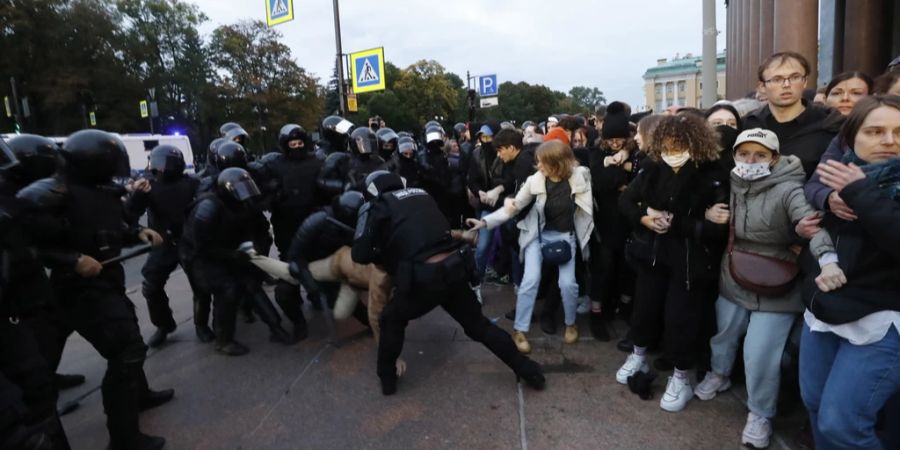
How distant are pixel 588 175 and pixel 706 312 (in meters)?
1.39

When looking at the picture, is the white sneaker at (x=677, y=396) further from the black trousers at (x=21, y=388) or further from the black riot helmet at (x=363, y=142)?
the black riot helmet at (x=363, y=142)

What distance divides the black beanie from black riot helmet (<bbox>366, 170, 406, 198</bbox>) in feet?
5.78

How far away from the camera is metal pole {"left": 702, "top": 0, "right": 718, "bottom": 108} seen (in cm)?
671

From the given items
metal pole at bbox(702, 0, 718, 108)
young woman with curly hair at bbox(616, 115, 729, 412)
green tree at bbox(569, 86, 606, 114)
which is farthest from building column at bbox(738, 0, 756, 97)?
green tree at bbox(569, 86, 606, 114)

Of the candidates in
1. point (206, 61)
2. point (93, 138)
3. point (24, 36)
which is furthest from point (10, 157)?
point (206, 61)

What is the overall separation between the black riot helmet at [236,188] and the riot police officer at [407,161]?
190cm

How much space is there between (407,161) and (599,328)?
283 cm

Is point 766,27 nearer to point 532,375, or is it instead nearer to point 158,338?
point 532,375

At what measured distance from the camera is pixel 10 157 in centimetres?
261

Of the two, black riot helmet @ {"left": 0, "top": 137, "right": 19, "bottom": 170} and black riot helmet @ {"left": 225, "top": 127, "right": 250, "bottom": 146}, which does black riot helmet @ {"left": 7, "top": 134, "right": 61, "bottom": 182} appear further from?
black riot helmet @ {"left": 225, "top": 127, "right": 250, "bottom": 146}

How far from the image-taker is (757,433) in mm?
2688

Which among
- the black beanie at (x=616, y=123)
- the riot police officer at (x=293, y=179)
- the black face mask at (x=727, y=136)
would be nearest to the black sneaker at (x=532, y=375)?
the black face mask at (x=727, y=136)

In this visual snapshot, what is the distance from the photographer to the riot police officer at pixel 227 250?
3977 mm

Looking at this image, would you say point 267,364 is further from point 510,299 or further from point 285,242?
point 510,299
